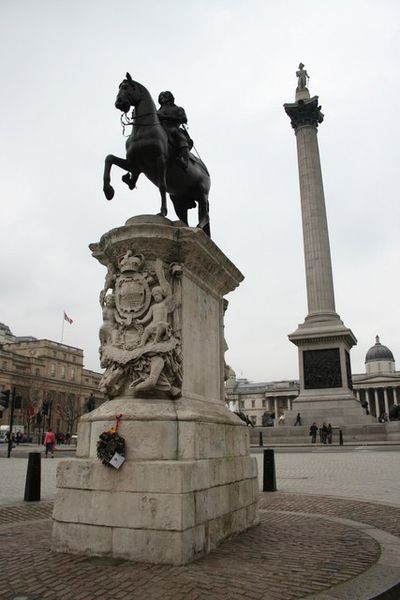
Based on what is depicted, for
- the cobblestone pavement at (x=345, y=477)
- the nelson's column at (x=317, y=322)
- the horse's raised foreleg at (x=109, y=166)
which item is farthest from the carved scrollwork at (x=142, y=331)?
the nelson's column at (x=317, y=322)

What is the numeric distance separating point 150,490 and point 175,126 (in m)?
5.20

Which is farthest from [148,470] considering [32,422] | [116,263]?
[32,422]

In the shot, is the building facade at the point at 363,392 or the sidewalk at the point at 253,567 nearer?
the sidewalk at the point at 253,567

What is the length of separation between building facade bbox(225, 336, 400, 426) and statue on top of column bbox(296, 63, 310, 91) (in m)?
53.2

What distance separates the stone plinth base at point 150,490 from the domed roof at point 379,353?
11506cm

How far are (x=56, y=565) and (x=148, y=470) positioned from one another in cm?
126

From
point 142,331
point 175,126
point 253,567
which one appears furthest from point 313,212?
point 253,567

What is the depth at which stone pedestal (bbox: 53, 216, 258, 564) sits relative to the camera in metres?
5.34

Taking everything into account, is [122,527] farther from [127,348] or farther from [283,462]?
[283,462]

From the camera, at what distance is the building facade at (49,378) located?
268 ft

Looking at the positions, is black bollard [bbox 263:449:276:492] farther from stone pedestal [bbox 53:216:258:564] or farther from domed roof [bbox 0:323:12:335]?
domed roof [bbox 0:323:12:335]

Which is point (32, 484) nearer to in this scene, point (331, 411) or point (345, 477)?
point (345, 477)

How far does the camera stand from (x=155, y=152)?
280 inches

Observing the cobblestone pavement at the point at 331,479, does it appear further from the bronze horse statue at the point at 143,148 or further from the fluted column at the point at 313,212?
the fluted column at the point at 313,212
